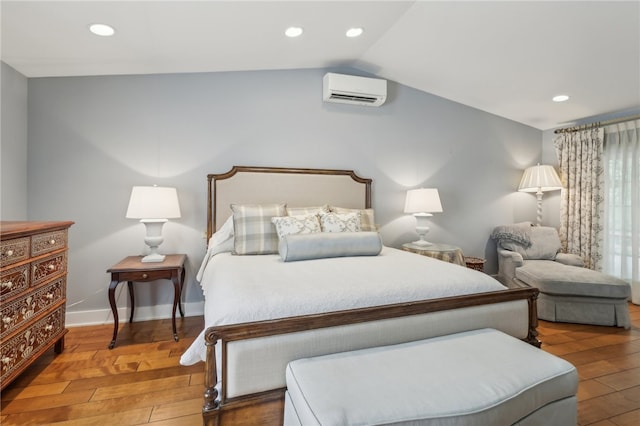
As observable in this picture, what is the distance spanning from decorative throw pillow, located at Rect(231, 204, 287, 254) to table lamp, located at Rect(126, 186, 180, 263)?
534 millimetres

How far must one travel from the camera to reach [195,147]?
3086 mm

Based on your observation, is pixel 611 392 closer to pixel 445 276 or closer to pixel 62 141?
pixel 445 276

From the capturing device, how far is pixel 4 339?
1.67 m

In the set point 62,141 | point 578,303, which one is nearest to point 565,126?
point 578,303

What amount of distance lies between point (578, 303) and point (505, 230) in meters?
1.15

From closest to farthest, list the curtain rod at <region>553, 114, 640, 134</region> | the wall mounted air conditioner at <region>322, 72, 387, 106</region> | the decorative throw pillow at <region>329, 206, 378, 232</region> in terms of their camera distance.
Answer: the decorative throw pillow at <region>329, 206, 378, 232</region> → the wall mounted air conditioner at <region>322, 72, 387, 106</region> → the curtain rod at <region>553, 114, 640, 134</region>

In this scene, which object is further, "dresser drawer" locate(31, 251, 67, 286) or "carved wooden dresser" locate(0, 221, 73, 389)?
"dresser drawer" locate(31, 251, 67, 286)

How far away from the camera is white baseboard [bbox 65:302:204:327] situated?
2.84m

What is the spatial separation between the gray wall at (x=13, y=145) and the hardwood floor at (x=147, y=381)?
1137 mm

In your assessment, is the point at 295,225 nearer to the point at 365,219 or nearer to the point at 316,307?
the point at 365,219

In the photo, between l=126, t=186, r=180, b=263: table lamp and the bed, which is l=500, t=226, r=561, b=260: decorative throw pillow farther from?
l=126, t=186, r=180, b=263: table lamp

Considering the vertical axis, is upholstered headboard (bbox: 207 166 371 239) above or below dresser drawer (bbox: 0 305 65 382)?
above

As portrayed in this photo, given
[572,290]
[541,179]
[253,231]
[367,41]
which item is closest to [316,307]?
[253,231]

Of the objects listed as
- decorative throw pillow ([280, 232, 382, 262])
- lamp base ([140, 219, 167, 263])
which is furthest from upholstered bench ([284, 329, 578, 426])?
lamp base ([140, 219, 167, 263])
